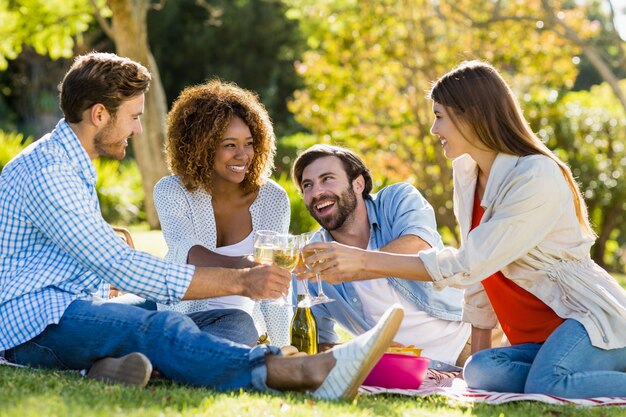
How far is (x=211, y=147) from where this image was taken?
5.42 m

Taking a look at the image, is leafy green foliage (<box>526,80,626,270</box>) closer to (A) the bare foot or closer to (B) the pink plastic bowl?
(B) the pink plastic bowl

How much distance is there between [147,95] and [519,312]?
33.3 ft

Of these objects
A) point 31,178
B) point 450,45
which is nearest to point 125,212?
point 450,45

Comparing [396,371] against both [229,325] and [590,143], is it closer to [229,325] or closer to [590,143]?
[229,325]

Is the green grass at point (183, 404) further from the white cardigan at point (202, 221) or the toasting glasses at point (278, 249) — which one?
the white cardigan at point (202, 221)

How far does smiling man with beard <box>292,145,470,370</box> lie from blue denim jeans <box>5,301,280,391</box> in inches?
50.5

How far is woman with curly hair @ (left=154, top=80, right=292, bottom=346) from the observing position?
5391 mm

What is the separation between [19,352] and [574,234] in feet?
8.98

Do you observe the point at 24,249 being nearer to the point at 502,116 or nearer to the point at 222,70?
the point at 502,116

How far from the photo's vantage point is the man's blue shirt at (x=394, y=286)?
207 inches

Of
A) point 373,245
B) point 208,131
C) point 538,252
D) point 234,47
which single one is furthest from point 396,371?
point 234,47

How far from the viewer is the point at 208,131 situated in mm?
5410

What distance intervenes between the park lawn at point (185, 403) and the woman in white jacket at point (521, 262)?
296mm

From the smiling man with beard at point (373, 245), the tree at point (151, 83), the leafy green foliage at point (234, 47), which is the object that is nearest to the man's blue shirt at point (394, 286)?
the smiling man with beard at point (373, 245)
